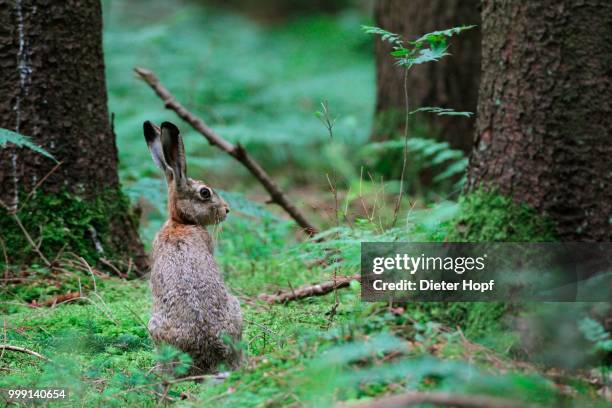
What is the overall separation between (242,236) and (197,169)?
3.22 metres

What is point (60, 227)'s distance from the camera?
249 inches

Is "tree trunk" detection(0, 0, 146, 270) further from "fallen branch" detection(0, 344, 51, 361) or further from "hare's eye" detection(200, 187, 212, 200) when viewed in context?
"fallen branch" detection(0, 344, 51, 361)

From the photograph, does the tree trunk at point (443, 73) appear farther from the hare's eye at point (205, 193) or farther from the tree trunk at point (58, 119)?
the hare's eye at point (205, 193)

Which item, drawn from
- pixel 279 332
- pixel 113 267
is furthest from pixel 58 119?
pixel 279 332

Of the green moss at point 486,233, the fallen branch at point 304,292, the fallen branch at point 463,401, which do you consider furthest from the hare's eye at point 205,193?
the fallen branch at point 463,401

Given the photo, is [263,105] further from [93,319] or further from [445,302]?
[445,302]

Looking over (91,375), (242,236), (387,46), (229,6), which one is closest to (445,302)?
(91,375)

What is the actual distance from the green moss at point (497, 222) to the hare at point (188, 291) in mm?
1417

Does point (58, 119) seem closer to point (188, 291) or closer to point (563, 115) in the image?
point (188, 291)

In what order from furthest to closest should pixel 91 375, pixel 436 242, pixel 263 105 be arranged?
pixel 263 105
pixel 436 242
pixel 91 375

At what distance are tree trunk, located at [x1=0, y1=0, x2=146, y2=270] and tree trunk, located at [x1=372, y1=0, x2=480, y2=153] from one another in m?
4.77

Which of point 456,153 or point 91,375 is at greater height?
point 456,153

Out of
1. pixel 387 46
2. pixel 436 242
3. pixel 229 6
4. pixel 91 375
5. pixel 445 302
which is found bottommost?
pixel 91 375

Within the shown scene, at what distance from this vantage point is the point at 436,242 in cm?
461
